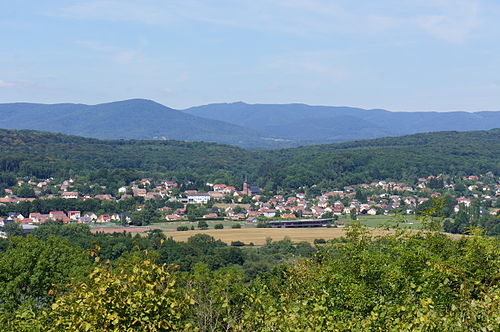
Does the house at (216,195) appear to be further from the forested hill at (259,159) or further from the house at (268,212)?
the house at (268,212)

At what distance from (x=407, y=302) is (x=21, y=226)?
59.4 metres

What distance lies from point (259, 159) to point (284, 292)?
145752mm

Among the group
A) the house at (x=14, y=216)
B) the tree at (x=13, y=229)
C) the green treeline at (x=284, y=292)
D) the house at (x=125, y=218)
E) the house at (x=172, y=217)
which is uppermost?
the green treeline at (x=284, y=292)

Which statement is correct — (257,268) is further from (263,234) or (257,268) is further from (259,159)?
(259,159)

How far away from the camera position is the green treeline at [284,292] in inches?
A: 334

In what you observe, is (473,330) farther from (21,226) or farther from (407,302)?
(21,226)

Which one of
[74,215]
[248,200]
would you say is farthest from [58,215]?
[248,200]

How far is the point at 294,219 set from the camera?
3118 inches

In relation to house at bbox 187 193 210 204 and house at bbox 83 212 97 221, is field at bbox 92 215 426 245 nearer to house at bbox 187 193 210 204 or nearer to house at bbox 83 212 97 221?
house at bbox 83 212 97 221

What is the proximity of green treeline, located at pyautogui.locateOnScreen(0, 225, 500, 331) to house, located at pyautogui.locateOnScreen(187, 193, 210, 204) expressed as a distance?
68491mm

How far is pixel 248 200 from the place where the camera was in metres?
101

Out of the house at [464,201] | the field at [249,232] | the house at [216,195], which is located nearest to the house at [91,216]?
the field at [249,232]

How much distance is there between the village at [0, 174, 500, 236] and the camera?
3132 inches

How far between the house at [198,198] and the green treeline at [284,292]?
68491 mm
